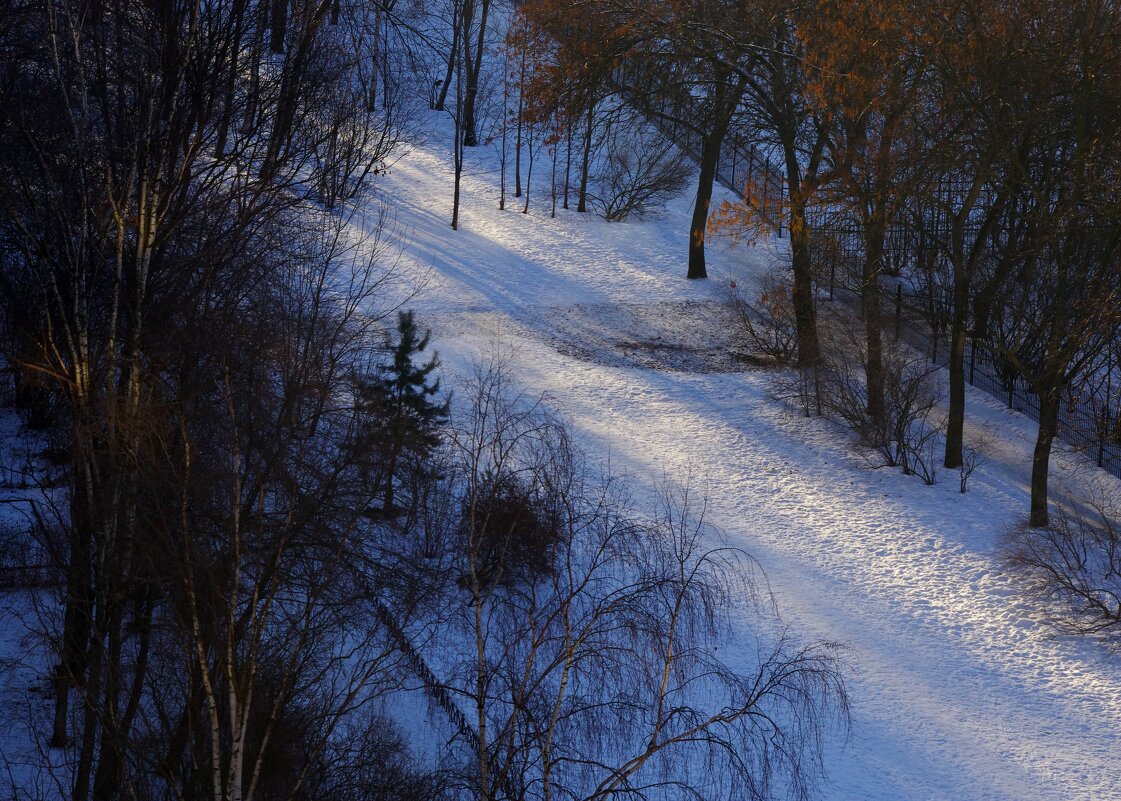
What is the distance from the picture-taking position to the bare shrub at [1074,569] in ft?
45.3

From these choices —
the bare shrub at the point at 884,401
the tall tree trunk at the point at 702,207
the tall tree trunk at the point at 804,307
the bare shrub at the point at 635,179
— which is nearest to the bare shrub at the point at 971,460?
the bare shrub at the point at 884,401

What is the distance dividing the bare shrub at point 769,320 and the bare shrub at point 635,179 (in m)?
6.12

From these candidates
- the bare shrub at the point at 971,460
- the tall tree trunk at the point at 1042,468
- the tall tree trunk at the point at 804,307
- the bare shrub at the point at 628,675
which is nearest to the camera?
the bare shrub at the point at 628,675

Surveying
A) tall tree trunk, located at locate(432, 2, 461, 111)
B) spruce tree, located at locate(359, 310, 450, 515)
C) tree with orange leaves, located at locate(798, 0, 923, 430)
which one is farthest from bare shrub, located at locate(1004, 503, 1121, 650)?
tall tree trunk, located at locate(432, 2, 461, 111)

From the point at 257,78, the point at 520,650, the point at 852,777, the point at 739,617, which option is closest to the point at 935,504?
the point at 739,617

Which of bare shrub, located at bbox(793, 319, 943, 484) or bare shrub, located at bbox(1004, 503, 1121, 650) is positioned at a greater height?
bare shrub, located at bbox(793, 319, 943, 484)

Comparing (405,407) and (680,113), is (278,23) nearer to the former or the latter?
(405,407)

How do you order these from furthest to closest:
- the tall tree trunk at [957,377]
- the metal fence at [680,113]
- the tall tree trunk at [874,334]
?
the metal fence at [680,113] < the tall tree trunk at [874,334] < the tall tree trunk at [957,377]

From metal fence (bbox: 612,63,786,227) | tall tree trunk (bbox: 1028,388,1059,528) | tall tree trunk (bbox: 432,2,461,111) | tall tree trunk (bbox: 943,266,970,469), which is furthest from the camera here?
tall tree trunk (bbox: 432,2,461,111)

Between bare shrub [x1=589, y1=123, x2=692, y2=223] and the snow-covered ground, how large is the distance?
947 millimetres

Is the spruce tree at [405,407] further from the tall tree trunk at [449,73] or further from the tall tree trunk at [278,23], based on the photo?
the tall tree trunk at [449,73]

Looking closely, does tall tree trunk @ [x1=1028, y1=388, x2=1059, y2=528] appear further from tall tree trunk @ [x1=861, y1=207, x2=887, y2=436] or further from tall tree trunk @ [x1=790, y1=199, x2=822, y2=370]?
tall tree trunk @ [x1=790, y1=199, x2=822, y2=370]

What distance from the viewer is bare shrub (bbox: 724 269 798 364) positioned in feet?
70.0

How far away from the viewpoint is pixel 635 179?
30547mm
